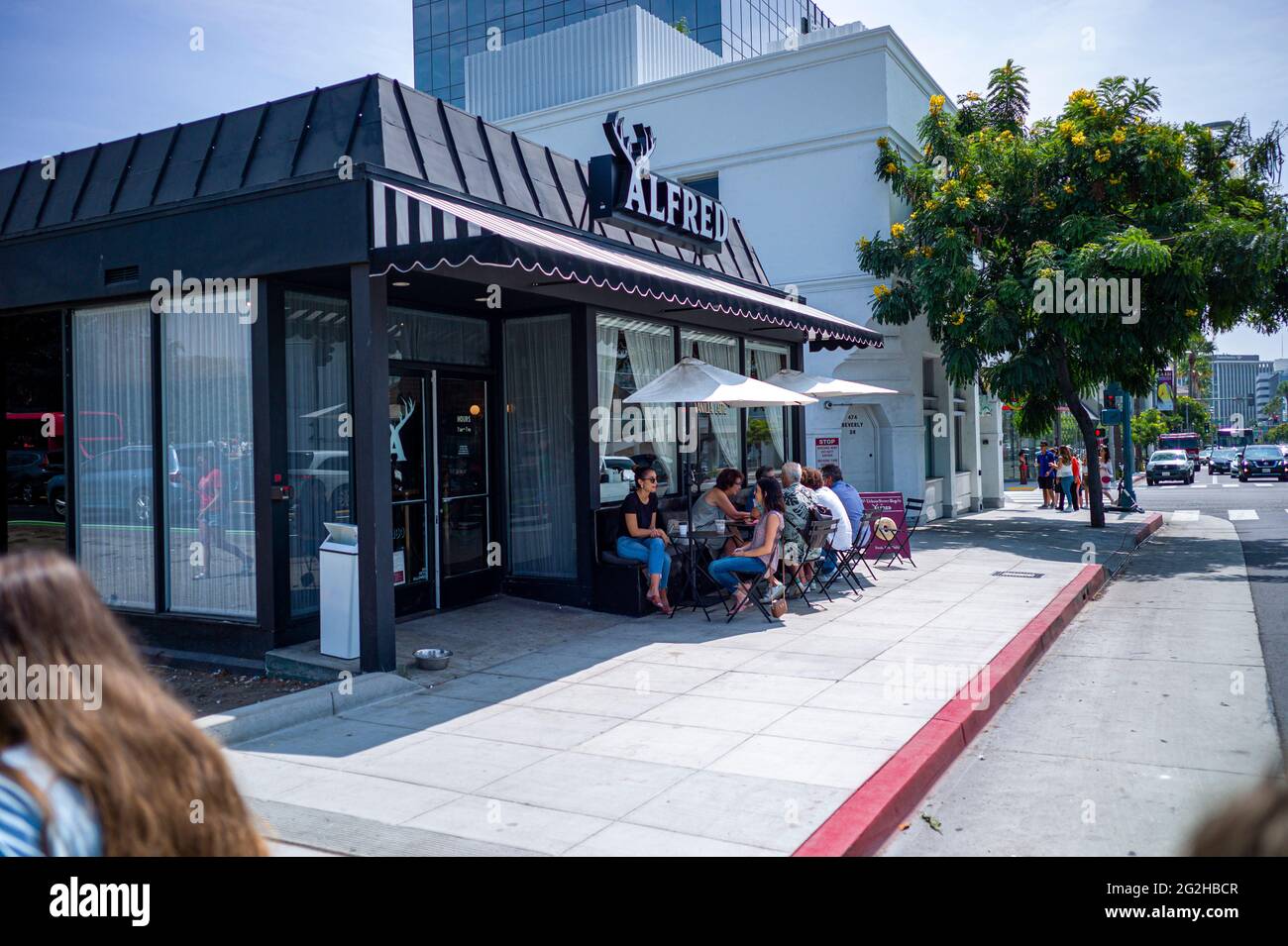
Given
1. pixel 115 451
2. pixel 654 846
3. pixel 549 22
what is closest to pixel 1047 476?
pixel 115 451

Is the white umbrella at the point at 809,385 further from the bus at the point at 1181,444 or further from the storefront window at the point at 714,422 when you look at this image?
the bus at the point at 1181,444

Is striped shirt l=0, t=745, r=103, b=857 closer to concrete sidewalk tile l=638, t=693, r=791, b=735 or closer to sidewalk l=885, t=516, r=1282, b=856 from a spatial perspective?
sidewalk l=885, t=516, r=1282, b=856

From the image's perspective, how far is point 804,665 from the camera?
7988 mm

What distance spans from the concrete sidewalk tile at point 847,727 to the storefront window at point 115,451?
5920 millimetres

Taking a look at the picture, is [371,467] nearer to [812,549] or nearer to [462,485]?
[462,485]

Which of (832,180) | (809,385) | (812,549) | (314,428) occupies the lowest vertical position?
(812,549)

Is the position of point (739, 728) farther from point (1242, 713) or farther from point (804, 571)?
point (804, 571)

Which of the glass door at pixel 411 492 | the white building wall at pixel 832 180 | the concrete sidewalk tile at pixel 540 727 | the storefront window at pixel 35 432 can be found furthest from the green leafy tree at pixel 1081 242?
the storefront window at pixel 35 432

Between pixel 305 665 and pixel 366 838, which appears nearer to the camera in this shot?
pixel 366 838

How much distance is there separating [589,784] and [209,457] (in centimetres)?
504
